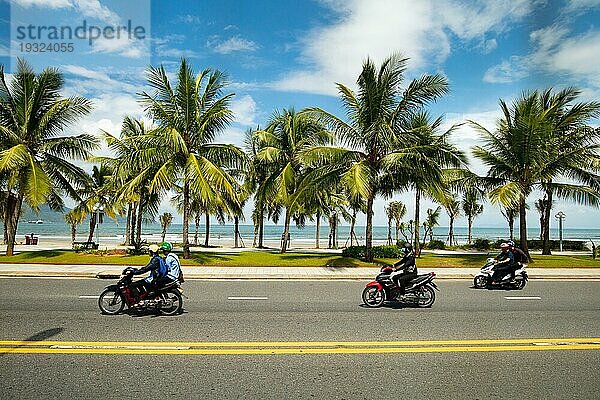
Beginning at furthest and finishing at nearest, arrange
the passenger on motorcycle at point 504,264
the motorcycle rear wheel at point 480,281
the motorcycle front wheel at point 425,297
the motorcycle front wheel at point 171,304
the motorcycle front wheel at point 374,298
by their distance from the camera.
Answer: the motorcycle rear wheel at point 480,281 → the passenger on motorcycle at point 504,264 → the motorcycle front wheel at point 425,297 → the motorcycle front wheel at point 374,298 → the motorcycle front wheel at point 171,304

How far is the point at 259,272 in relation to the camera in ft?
59.9

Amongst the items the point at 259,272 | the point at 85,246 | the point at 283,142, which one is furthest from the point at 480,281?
the point at 85,246

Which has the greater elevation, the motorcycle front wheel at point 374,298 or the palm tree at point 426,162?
the palm tree at point 426,162

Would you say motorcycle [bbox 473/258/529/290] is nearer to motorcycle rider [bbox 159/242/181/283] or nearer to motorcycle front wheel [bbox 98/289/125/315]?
motorcycle rider [bbox 159/242/181/283]

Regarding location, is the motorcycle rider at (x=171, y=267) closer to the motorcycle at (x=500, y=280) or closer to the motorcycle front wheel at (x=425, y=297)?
the motorcycle front wheel at (x=425, y=297)

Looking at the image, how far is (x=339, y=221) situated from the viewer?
45.7m

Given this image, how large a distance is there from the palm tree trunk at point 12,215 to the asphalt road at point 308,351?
12092mm

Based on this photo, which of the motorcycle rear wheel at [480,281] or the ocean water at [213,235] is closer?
the motorcycle rear wheel at [480,281]

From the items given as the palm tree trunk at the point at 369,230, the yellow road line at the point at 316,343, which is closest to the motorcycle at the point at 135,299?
the yellow road line at the point at 316,343

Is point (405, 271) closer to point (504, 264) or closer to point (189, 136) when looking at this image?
point (504, 264)

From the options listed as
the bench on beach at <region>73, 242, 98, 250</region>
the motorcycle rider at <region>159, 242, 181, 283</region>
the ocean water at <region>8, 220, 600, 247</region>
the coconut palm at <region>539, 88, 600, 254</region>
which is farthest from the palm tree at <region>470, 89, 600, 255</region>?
the ocean water at <region>8, 220, 600, 247</region>

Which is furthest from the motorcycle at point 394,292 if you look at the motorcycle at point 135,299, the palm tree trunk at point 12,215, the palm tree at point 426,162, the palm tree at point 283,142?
the palm tree trunk at point 12,215

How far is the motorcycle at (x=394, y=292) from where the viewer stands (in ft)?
35.9

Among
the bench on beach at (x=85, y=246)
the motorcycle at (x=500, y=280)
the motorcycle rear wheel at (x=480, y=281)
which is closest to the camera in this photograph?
the motorcycle at (x=500, y=280)
